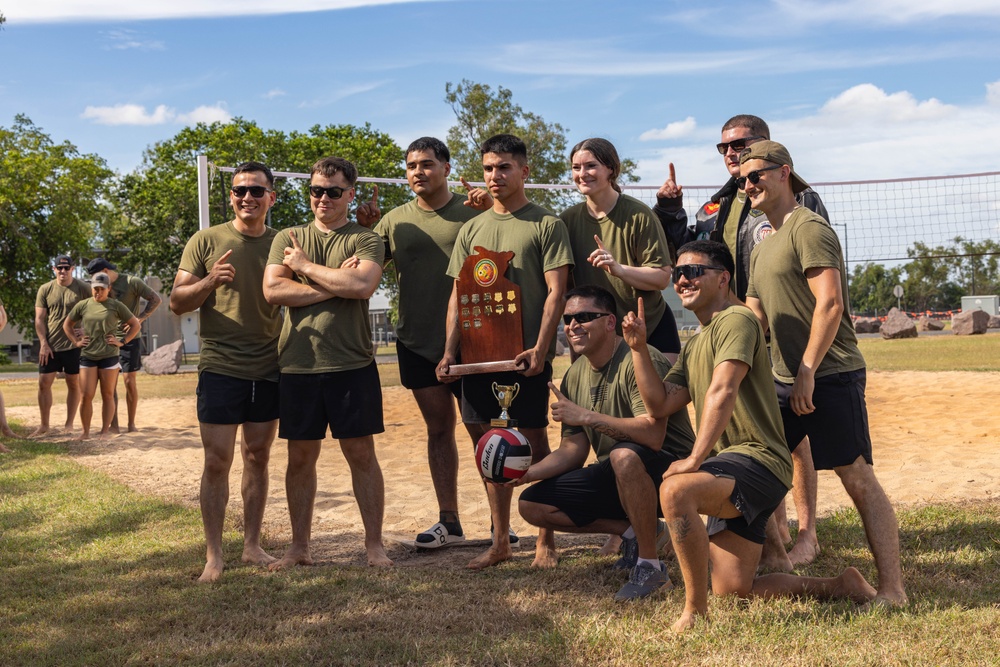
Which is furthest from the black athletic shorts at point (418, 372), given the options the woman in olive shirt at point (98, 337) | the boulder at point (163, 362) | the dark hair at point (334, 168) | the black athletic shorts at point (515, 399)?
the boulder at point (163, 362)

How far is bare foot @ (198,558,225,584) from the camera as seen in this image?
4.67 m

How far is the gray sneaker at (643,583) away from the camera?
4.09 m

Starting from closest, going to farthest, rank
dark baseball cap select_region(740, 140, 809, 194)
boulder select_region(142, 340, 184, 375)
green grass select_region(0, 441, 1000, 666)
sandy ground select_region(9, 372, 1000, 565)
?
1. green grass select_region(0, 441, 1000, 666)
2. dark baseball cap select_region(740, 140, 809, 194)
3. sandy ground select_region(9, 372, 1000, 565)
4. boulder select_region(142, 340, 184, 375)

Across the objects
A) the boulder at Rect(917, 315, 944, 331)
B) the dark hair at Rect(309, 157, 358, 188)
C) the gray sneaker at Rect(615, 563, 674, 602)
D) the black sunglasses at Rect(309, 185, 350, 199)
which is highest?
the dark hair at Rect(309, 157, 358, 188)

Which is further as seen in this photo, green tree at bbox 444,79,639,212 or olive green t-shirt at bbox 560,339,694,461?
green tree at bbox 444,79,639,212

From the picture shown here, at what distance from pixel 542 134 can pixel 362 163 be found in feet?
24.6

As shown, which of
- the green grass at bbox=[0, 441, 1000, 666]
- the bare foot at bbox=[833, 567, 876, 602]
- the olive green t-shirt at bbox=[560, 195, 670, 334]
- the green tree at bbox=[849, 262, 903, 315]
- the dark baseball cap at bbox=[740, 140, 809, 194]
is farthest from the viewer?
the green tree at bbox=[849, 262, 903, 315]

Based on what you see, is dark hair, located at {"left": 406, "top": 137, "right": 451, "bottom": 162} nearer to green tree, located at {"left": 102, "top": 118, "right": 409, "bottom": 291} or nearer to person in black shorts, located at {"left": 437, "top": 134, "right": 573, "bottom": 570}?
person in black shorts, located at {"left": 437, "top": 134, "right": 573, "bottom": 570}

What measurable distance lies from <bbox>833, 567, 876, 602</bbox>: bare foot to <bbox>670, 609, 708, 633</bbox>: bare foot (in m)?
0.70

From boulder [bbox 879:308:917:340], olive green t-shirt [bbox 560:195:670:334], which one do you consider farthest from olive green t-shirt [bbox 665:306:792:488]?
boulder [bbox 879:308:917:340]

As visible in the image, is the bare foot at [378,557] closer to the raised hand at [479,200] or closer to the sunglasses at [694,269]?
the raised hand at [479,200]

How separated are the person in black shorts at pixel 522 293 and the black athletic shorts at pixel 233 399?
954 millimetres

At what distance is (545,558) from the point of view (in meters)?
4.80

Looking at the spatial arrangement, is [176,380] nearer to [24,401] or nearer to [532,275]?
[24,401]
